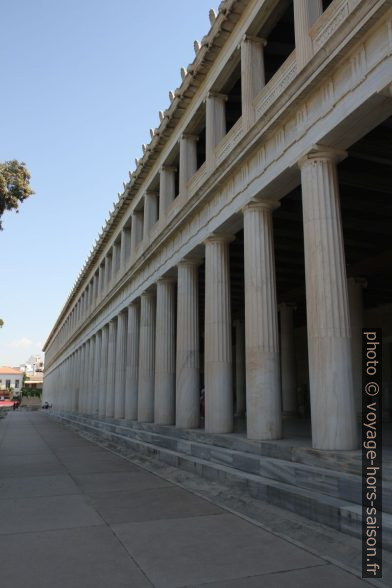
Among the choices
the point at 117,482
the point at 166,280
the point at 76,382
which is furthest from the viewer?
the point at 76,382

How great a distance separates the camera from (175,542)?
250 inches

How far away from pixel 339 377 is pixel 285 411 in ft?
51.1

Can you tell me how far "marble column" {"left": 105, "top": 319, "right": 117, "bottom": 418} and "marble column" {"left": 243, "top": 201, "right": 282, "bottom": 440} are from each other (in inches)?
751

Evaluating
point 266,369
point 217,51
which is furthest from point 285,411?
point 217,51

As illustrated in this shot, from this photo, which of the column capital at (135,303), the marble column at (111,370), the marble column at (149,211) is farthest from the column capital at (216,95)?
the marble column at (111,370)

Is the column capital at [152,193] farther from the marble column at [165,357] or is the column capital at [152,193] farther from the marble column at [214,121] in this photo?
the marble column at [214,121]

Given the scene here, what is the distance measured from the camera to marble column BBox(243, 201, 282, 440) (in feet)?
36.3

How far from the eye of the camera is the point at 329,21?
379 inches

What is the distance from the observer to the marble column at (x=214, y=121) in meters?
15.1

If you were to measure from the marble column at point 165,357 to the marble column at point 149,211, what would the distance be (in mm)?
3590

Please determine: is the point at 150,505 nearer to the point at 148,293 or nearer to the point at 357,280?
the point at 148,293

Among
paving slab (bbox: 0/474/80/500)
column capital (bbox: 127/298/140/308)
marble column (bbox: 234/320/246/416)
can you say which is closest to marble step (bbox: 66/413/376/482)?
paving slab (bbox: 0/474/80/500)

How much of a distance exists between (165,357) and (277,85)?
447 inches

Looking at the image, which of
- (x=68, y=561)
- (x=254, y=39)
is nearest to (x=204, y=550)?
(x=68, y=561)
